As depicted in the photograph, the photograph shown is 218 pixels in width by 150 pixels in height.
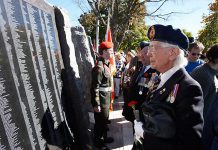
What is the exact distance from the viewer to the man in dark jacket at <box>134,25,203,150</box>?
1846 millimetres

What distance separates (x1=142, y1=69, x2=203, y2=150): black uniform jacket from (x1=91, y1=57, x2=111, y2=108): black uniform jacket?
8.09ft

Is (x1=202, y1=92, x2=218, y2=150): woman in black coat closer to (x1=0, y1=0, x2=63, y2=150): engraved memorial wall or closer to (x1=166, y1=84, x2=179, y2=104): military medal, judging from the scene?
(x1=166, y1=84, x2=179, y2=104): military medal

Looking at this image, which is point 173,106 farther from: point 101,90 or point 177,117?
point 101,90

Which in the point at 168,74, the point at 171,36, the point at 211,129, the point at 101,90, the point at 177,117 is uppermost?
the point at 171,36

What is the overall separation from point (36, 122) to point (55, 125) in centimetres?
55

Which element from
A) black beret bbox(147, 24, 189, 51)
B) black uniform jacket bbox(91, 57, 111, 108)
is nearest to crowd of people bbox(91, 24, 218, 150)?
black beret bbox(147, 24, 189, 51)

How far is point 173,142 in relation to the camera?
6.36 feet

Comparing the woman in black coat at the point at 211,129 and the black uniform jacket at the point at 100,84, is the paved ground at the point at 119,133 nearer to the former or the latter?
the black uniform jacket at the point at 100,84

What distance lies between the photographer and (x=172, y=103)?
193 centimetres

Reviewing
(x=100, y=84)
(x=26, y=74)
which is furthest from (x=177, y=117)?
(x=100, y=84)

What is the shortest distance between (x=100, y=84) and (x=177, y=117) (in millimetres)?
2882

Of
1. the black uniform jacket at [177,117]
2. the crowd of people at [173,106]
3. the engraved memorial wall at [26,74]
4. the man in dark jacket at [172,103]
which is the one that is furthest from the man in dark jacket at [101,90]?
the black uniform jacket at [177,117]

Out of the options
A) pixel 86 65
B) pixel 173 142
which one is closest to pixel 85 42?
pixel 86 65

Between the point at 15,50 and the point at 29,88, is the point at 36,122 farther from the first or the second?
the point at 15,50
